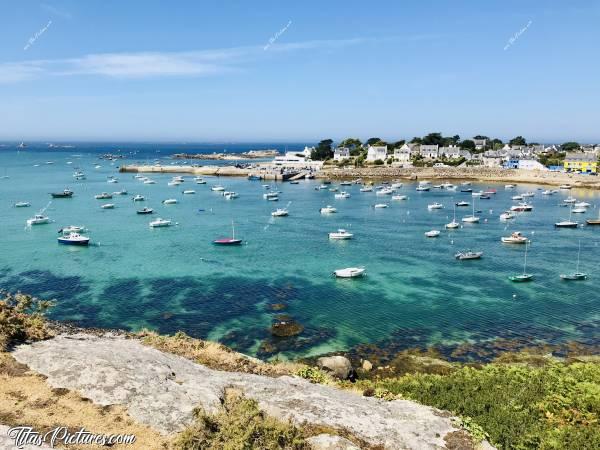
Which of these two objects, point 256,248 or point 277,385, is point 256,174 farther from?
point 277,385

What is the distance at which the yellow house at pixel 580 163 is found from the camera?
15729 cm

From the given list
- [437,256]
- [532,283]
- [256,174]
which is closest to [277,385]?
[532,283]

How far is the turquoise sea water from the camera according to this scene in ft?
122

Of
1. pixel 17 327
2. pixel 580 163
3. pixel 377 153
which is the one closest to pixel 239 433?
pixel 17 327

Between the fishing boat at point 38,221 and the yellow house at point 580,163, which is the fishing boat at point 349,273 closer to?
the fishing boat at point 38,221

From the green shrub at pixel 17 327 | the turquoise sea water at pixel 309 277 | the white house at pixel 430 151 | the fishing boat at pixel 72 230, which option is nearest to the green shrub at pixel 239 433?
the green shrub at pixel 17 327

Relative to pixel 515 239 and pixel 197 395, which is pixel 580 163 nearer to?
pixel 515 239

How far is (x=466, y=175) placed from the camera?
16125cm

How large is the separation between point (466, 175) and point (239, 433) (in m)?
161

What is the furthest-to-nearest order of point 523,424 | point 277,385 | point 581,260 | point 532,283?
point 581,260
point 532,283
point 277,385
point 523,424

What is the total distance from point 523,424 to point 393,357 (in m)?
14.9

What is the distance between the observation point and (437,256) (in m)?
60.7

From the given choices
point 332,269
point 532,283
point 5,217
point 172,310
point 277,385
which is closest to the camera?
point 277,385

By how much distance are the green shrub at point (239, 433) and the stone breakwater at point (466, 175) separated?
14702 centimetres
